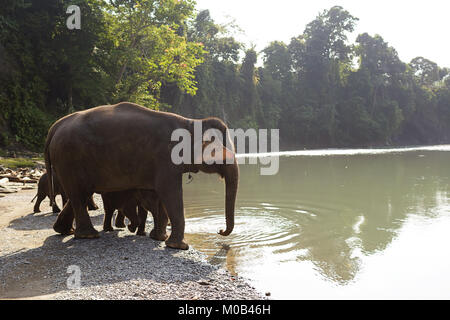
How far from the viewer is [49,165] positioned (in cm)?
617

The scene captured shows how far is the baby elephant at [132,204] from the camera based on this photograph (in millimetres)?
6399

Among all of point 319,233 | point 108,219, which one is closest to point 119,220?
point 108,219

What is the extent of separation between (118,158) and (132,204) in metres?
1.30

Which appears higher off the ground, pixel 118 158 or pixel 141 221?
pixel 118 158

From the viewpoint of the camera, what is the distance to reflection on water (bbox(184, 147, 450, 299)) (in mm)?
5387

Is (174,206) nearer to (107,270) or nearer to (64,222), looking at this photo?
(107,270)

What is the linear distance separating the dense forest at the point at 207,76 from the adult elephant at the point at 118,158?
15289 mm

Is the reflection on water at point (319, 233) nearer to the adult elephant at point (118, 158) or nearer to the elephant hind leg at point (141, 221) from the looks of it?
the elephant hind leg at point (141, 221)

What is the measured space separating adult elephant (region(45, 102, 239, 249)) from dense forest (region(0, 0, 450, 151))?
50.2 feet

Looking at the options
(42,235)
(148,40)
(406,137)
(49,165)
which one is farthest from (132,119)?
(406,137)

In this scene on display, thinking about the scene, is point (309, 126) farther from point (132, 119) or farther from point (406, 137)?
point (132, 119)

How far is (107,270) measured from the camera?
A: 460 centimetres

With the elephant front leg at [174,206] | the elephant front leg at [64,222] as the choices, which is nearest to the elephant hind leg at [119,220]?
the elephant front leg at [64,222]
